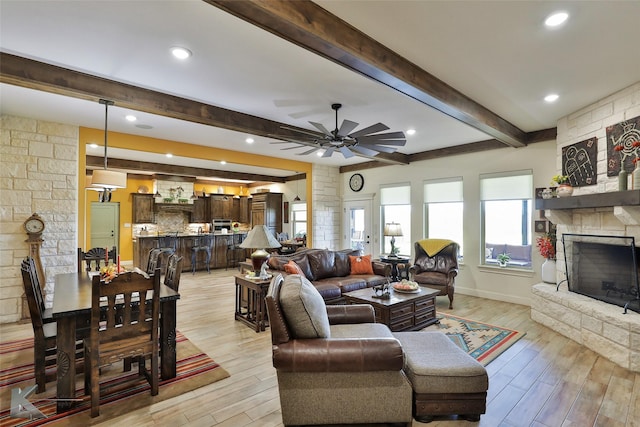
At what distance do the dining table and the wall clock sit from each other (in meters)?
5.67

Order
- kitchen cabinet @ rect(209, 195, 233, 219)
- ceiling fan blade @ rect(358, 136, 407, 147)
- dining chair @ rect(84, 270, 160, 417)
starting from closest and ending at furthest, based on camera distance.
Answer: dining chair @ rect(84, 270, 160, 417) → ceiling fan blade @ rect(358, 136, 407, 147) → kitchen cabinet @ rect(209, 195, 233, 219)

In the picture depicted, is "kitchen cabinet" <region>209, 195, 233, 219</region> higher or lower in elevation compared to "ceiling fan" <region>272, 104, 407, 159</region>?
lower

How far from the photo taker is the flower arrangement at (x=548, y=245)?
464 cm

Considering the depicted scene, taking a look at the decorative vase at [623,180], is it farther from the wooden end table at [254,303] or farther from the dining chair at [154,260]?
the dining chair at [154,260]

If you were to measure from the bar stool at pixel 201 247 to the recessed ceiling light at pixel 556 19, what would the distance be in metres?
8.08

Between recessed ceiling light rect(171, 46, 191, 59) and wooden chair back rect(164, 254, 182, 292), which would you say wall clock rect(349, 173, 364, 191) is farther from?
recessed ceiling light rect(171, 46, 191, 59)

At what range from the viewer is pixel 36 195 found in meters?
4.28

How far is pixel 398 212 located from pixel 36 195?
6.37m

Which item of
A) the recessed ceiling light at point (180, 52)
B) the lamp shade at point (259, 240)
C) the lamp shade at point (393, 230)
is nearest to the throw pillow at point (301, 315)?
the lamp shade at point (259, 240)

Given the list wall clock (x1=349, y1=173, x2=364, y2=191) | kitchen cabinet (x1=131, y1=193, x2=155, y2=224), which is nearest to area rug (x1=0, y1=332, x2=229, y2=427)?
wall clock (x1=349, y1=173, x2=364, y2=191)

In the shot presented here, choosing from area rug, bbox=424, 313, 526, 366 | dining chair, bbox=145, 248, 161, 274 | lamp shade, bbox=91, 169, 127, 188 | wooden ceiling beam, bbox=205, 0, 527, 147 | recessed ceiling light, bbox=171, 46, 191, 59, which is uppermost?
recessed ceiling light, bbox=171, 46, 191, 59

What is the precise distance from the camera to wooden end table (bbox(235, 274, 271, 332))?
3982mm

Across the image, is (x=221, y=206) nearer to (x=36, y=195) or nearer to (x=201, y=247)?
(x=201, y=247)

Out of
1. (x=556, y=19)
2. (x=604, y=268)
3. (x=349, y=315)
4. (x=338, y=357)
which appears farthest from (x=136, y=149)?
(x=604, y=268)
